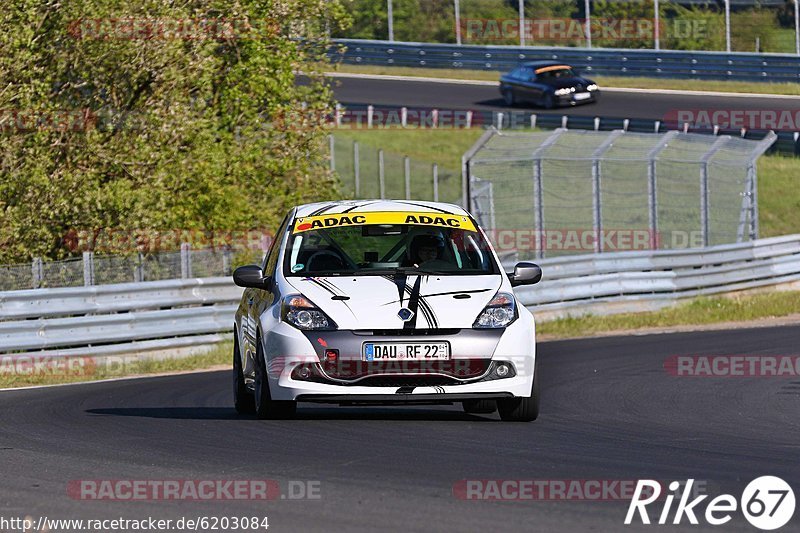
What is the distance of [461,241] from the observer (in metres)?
10.7

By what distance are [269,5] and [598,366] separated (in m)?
11.2

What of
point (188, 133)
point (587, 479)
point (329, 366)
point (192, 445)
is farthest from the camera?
point (188, 133)

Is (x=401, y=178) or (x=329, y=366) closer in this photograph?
(x=329, y=366)

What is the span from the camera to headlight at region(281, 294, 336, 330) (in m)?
9.59

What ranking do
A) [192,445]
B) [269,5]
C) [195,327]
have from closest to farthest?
1. [192,445]
2. [195,327]
3. [269,5]

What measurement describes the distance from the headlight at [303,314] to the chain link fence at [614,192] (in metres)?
13.2

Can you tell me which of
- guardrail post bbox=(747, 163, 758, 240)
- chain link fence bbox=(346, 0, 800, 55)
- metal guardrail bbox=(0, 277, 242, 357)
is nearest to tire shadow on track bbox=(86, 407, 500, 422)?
metal guardrail bbox=(0, 277, 242, 357)

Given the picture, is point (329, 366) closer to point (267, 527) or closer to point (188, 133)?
point (267, 527)

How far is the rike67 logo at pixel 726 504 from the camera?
634cm

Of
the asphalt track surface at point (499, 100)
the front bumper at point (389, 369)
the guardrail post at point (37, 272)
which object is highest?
the front bumper at point (389, 369)

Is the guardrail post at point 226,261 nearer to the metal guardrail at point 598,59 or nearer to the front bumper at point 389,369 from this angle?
the front bumper at point 389,369

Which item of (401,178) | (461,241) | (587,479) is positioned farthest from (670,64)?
(587,479)

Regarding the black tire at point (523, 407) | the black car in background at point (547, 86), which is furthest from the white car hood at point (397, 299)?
the black car in background at point (547, 86)

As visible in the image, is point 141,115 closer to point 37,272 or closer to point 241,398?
point 37,272
